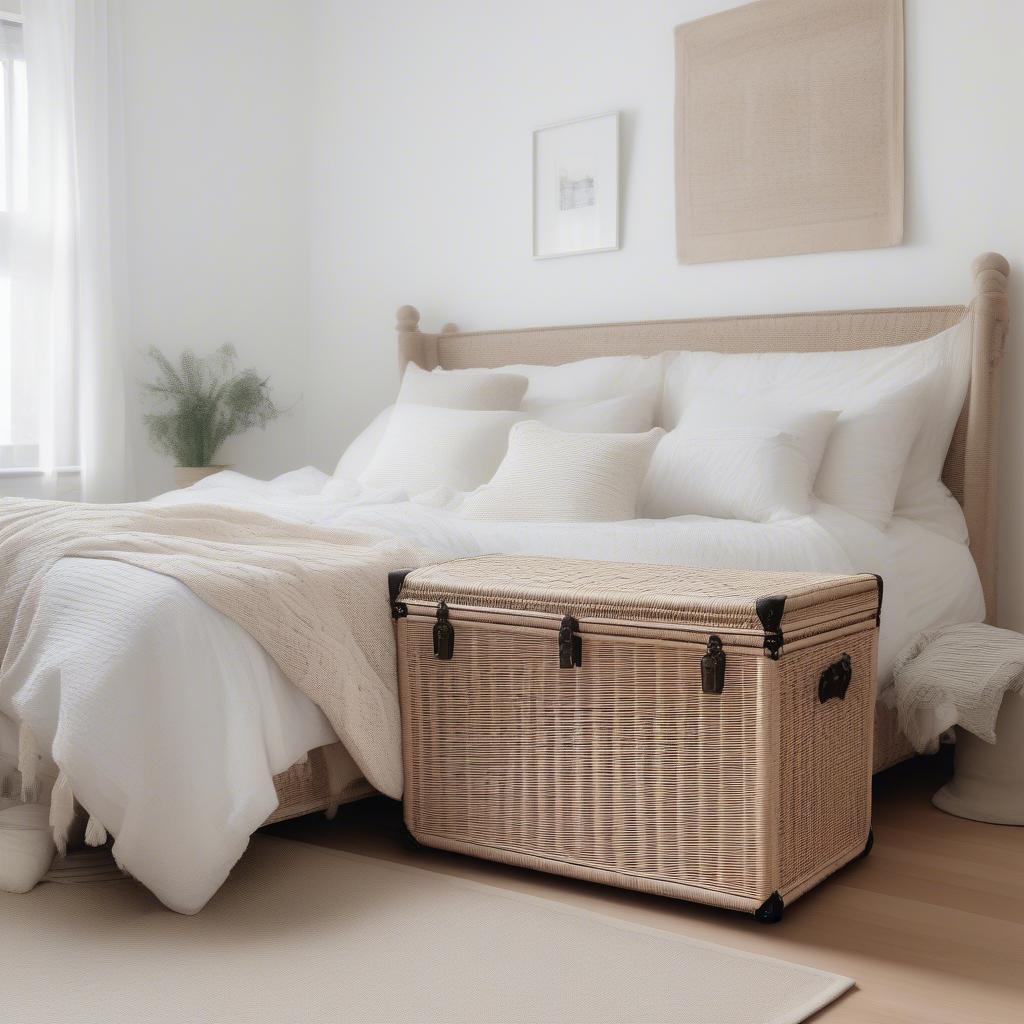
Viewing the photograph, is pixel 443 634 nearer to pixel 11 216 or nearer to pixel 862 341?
pixel 862 341

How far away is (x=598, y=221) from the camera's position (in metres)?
4.05

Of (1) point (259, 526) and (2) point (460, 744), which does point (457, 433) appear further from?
(2) point (460, 744)

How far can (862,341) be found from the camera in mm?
3330

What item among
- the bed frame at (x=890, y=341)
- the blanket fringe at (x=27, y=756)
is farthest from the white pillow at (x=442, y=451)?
the blanket fringe at (x=27, y=756)

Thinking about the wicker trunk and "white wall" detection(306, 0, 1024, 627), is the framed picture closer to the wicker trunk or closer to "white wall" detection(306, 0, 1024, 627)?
"white wall" detection(306, 0, 1024, 627)

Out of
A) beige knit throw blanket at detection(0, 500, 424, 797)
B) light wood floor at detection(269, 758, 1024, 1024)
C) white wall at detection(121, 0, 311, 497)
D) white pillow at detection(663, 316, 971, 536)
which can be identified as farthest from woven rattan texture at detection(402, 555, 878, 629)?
white wall at detection(121, 0, 311, 497)

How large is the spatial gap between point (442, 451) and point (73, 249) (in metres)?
1.72

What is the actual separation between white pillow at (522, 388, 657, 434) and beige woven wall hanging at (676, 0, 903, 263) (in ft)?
1.95

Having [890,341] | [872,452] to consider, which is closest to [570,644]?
[872,452]

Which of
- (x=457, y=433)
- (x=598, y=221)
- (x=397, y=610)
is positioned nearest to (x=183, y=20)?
(x=598, y=221)

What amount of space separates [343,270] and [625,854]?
3.51 metres

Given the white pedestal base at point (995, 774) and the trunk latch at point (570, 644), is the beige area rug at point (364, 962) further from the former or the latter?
the white pedestal base at point (995, 774)

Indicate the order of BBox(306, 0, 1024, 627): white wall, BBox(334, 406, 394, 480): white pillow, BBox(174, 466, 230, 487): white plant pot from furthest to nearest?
BBox(174, 466, 230, 487): white plant pot → BBox(334, 406, 394, 480): white pillow → BBox(306, 0, 1024, 627): white wall

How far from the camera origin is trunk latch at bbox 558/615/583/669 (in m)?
1.96
